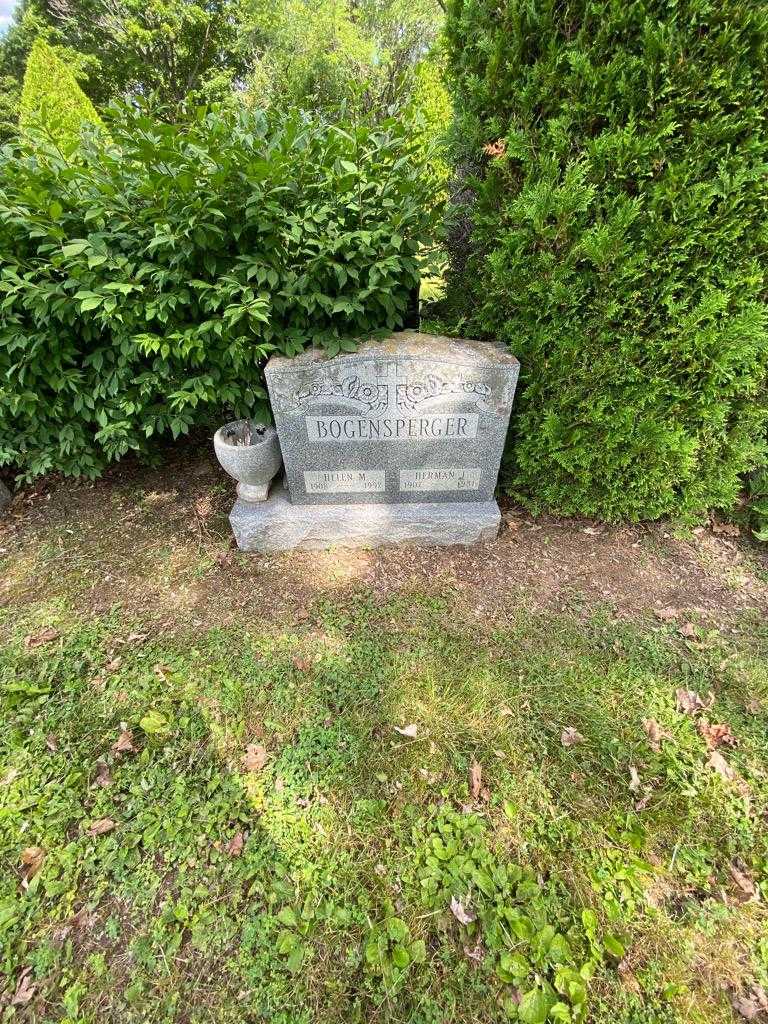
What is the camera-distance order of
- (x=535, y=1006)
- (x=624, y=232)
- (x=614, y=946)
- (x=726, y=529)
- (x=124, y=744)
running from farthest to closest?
(x=726, y=529)
(x=624, y=232)
(x=124, y=744)
(x=614, y=946)
(x=535, y=1006)

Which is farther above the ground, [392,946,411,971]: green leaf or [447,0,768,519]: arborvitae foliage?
[447,0,768,519]: arborvitae foliage

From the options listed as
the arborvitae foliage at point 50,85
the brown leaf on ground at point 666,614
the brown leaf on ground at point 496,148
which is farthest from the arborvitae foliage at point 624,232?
the arborvitae foliage at point 50,85

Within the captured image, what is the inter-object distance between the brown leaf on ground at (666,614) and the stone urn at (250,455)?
2.29 m

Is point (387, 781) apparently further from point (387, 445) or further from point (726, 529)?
point (726, 529)

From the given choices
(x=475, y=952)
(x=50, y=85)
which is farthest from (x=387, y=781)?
(x=50, y=85)

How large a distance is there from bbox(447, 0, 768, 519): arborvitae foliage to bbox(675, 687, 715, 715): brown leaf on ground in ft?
3.53

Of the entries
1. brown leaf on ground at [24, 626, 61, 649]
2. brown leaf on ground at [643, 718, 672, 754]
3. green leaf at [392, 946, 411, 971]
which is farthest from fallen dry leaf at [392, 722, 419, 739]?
brown leaf on ground at [24, 626, 61, 649]

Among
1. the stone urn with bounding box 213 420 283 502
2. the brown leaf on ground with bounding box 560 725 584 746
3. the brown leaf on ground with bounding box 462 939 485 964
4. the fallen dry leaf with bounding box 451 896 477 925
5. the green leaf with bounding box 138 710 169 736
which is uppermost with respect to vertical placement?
the stone urn with bounding box 213 420 283 502

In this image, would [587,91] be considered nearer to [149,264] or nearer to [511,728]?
[149,264]

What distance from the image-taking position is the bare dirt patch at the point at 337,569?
8.86ft

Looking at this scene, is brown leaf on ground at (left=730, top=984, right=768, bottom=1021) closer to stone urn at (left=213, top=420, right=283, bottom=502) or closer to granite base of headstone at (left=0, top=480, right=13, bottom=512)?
stone urn at (left=213, top=420, right=283, bottom=502)

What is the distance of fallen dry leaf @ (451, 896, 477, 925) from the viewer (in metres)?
1.62

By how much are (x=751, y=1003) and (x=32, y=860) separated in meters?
2.37

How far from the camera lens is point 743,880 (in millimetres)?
1698
